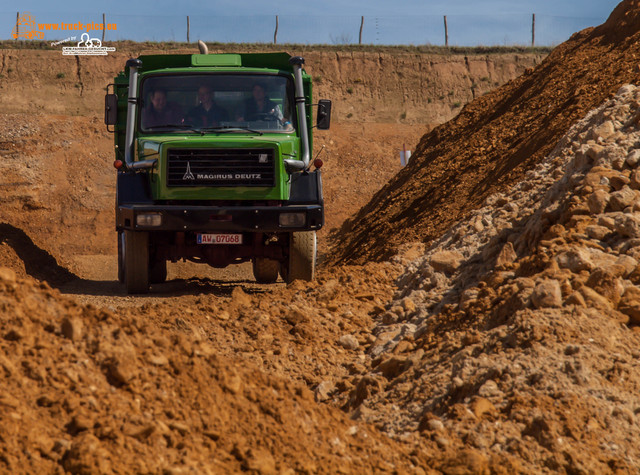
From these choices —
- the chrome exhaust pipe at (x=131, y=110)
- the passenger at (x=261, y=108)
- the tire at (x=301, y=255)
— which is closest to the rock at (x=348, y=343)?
the tire at (x=301, y=255)

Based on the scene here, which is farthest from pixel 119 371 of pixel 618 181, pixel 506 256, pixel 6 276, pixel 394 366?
pixel 618 181

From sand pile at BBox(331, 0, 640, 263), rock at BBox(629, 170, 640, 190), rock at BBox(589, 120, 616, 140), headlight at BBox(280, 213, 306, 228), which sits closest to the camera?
rock at BBox(629, 170, 640, 190)

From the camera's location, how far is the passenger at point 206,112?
34.3 ft

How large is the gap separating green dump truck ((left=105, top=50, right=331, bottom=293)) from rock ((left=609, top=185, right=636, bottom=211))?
3.68m

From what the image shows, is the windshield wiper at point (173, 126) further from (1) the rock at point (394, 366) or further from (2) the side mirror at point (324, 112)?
(1) the rock at point (394, 366)

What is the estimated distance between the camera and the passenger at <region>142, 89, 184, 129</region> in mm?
10594

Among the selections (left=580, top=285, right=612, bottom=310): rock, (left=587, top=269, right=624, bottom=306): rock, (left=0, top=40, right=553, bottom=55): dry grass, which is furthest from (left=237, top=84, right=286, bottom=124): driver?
(left=0, top=40, right=553, bottom=55): dry grass

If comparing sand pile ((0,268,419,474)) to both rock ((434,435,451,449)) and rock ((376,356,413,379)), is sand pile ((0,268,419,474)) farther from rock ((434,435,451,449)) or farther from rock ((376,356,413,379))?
rock ((376,356,413,379))

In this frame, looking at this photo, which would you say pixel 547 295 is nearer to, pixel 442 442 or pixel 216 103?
pixel 442 442

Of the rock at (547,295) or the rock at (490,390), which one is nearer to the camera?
the rock at (490,390)

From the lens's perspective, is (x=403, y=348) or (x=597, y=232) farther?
(x=597, y=232)

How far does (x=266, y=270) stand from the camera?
12078mm

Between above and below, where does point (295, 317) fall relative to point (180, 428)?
below

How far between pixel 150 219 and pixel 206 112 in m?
1.59
